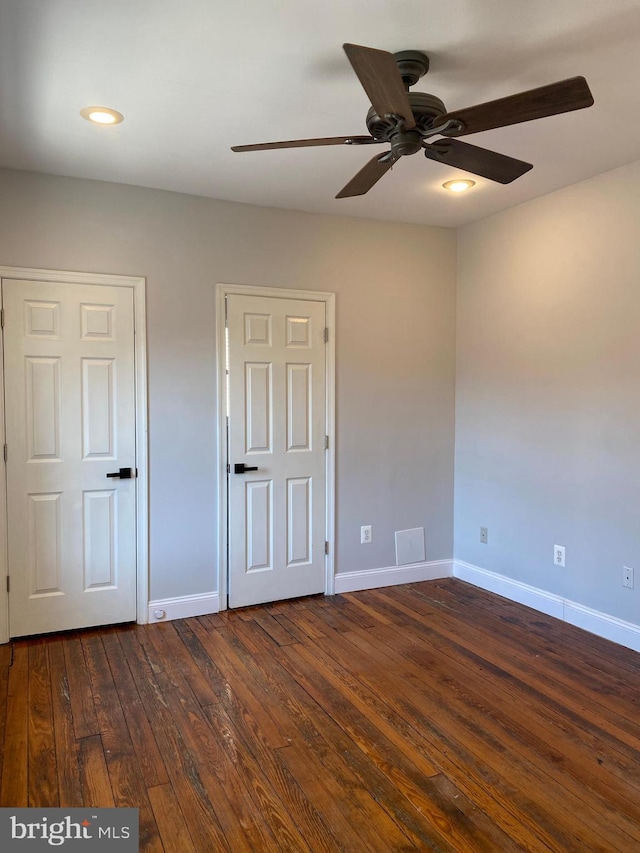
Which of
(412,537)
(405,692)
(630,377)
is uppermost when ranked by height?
(630,377)

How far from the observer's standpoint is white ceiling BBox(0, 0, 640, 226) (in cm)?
189

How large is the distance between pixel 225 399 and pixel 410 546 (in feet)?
5.87

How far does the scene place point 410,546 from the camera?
14.3ft

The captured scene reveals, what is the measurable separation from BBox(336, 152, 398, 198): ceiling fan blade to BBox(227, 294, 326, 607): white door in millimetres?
1400

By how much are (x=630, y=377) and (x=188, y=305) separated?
2597mm

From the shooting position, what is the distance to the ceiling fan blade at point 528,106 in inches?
66.2

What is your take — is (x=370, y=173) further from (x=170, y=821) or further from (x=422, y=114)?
(x=170, y=821)

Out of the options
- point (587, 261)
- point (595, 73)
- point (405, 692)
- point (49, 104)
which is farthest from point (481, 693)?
point (49, 104)

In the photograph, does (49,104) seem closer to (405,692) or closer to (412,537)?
(405,692)

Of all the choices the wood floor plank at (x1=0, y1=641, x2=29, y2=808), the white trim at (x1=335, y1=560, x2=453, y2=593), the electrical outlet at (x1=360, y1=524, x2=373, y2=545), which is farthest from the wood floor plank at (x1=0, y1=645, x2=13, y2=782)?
the electrical outlet at (x1=360, y1=524, x2=373, y2=545)

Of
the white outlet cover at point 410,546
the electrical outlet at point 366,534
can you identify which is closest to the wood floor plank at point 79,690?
the electrical outlet at point 366,534

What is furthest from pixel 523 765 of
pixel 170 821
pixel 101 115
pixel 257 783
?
pixel 101 115

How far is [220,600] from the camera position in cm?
377

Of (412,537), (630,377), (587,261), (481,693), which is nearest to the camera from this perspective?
(481,693)
